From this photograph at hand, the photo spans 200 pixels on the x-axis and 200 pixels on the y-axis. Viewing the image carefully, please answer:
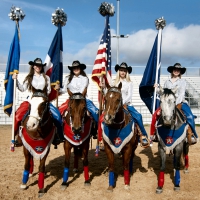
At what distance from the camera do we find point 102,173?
6.85 m

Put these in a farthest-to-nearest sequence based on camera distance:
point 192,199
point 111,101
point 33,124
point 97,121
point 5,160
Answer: point 5,160, point 97,121, point 192,199, point 111,101, point 33,124

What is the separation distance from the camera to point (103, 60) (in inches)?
259

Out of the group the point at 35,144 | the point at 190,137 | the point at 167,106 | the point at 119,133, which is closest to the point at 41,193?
the point at 35,144

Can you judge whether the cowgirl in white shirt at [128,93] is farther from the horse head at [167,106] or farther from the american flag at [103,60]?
the horse head at [167,106]

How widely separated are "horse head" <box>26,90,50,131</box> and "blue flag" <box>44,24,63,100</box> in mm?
1905

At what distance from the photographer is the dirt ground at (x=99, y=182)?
5285 mm

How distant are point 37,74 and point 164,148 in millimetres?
3572

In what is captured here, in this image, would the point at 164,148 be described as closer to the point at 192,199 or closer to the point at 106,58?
the point at 192,199

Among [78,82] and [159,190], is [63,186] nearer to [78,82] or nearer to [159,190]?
[159,190]

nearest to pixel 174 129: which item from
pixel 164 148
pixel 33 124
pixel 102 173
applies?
pixel 164 148

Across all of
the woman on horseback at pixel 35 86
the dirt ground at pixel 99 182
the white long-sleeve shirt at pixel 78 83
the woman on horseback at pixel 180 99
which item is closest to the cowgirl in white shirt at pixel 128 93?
the woman on horseback at pixel 180 99

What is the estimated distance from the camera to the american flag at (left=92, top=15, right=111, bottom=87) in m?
6.59

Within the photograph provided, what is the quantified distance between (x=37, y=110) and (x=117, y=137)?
193 centimetres

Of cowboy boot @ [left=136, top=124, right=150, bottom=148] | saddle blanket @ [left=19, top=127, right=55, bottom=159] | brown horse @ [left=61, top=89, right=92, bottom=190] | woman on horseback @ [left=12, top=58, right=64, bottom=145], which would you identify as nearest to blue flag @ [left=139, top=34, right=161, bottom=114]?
cowboy boot @ [left=136, top=124, right=150, bottom=148]
